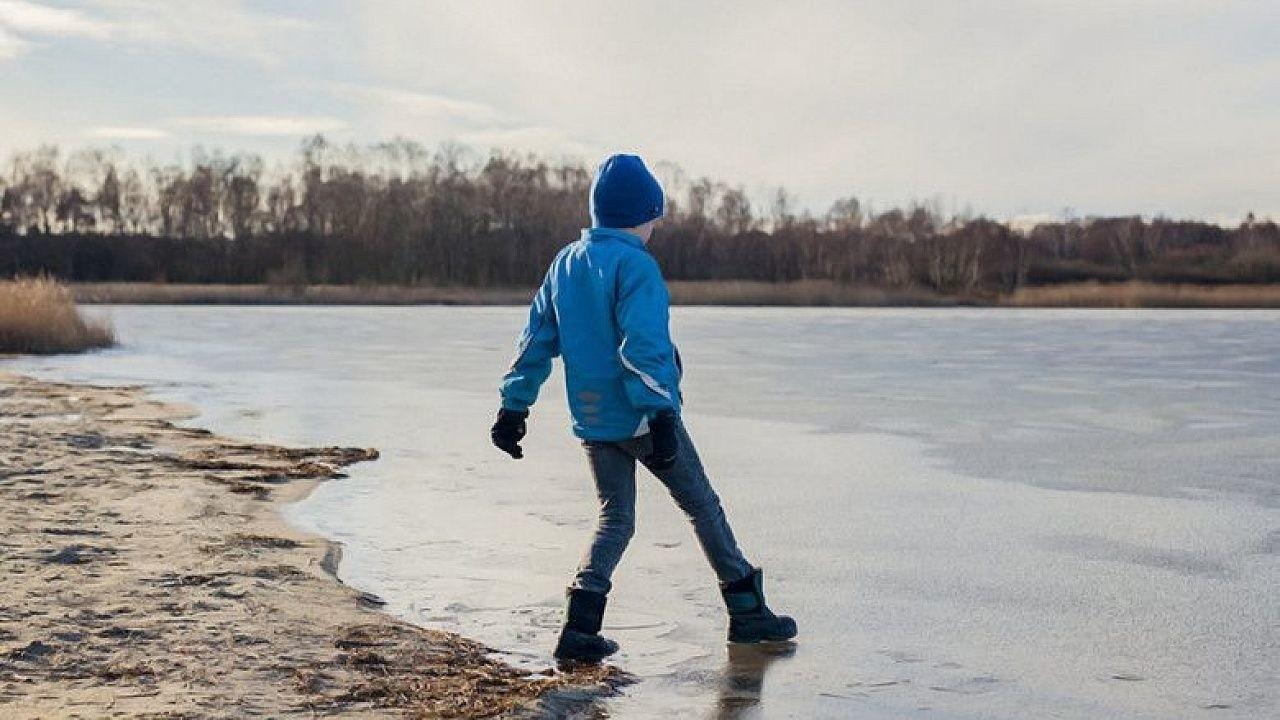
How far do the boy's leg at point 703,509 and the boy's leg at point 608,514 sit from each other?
0.10 metres

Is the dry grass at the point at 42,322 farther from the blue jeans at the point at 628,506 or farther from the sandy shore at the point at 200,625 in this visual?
the blue jeans at the point at 628,506

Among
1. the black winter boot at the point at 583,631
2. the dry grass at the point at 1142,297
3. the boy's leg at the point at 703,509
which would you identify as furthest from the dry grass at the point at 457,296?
the black winter boot at the point at 583,631

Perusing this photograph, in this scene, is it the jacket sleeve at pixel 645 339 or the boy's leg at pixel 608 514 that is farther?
the boy's leg at pixel 608 514

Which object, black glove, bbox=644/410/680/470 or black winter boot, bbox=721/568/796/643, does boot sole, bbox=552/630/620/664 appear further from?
black glove, bbox=644/410/680/470

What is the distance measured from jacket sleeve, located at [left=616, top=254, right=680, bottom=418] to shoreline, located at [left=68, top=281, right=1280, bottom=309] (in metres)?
36.1

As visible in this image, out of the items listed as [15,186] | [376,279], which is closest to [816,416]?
[376,279]

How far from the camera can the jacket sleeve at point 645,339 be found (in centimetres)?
341

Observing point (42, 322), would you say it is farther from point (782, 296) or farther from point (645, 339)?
point (782, 296)

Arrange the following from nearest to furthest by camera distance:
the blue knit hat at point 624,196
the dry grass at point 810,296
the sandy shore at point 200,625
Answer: the sandy shore at point 200,625, the blue knit hat at point 624,196, the dry grass at point 810,296

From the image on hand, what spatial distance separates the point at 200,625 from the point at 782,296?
1545 inches

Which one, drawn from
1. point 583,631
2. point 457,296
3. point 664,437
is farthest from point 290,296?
point 664,437

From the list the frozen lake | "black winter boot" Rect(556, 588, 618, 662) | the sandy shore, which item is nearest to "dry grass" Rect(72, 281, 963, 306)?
the frozen lake

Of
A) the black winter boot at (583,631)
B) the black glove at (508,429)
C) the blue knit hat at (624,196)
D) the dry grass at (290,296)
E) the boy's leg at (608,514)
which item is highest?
the blue knit hat at (624,196)

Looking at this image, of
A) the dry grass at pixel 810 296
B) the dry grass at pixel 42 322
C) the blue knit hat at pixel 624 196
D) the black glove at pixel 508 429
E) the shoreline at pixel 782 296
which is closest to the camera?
the blue knit hat at pixel 624 196
